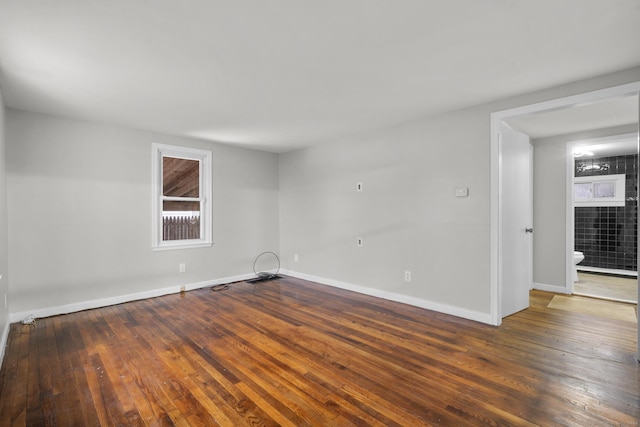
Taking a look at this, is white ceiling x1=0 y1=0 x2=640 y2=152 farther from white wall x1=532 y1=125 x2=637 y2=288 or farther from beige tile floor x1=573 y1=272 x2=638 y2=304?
beige tile floor x1=573 y1=272 x2=638 y2=304

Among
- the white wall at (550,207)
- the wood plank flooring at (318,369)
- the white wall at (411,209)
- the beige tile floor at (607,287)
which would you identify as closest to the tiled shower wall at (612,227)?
the beige tile floor at (607,287)

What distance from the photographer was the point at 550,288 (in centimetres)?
462

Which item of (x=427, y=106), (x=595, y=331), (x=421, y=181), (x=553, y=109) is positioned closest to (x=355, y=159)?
(x=421, y=181)

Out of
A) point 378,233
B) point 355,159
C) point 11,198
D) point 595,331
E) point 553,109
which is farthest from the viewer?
point 355,159

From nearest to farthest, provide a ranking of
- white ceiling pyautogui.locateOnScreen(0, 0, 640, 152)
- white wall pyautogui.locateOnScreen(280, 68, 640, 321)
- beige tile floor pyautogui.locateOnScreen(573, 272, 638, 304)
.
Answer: white ceiling pyautogui.locateOnScreen(0, 0, 640, 152)
white wall pyautogui.locateOnScreen(280, 68, 640, 321)
beige tile floor pyautogui.locateOnScreen(573, 272, 638, 304)

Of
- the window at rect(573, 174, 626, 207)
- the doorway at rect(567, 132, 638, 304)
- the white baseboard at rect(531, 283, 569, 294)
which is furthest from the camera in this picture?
the window at rect(573, 174, 626, 207)

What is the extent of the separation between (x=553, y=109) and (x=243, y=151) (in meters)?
4.38

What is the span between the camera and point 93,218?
384 cm

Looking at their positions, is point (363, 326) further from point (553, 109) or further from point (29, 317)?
point (29, 317)

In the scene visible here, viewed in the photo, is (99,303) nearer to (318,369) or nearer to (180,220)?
(180,220)

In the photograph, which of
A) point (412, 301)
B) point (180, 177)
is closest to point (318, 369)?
point (412, 301)

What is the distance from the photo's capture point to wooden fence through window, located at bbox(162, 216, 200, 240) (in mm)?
4566

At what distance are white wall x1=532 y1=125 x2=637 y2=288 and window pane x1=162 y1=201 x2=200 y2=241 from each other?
17.8 feet

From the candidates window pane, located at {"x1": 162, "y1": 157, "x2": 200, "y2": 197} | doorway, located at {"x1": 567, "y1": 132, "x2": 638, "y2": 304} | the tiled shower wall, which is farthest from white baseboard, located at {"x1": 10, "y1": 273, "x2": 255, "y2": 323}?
the tiled shower wall
